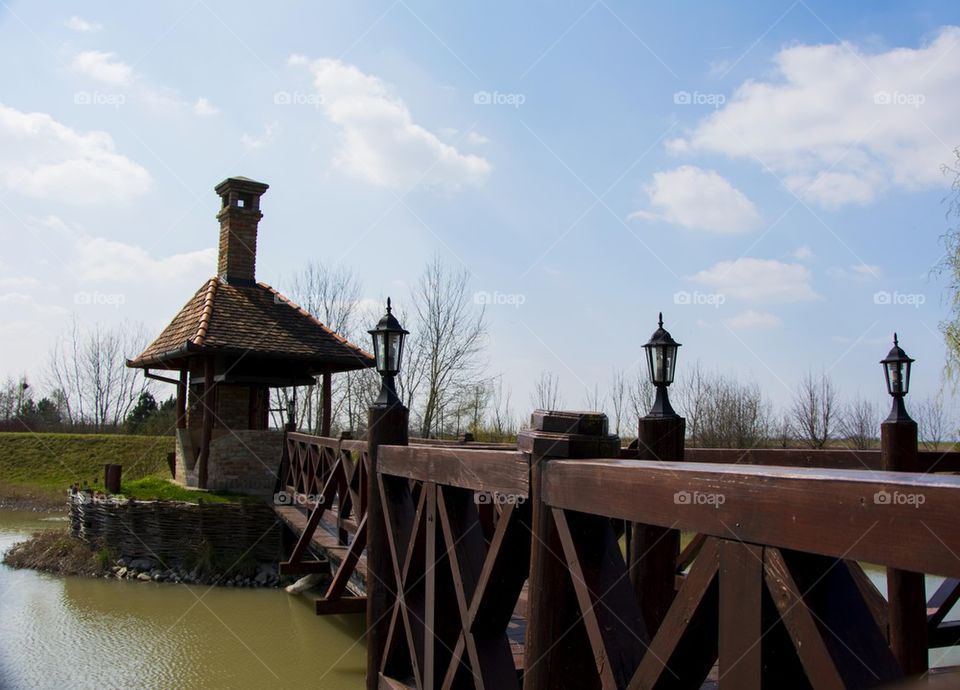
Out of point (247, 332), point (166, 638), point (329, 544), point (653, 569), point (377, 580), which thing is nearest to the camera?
point (377, 580)

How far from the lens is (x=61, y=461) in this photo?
2972cm

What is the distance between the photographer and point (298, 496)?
1179cm

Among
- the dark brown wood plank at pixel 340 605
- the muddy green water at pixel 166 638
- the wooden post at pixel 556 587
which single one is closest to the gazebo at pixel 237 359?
the muddy green water at pixel 166 638

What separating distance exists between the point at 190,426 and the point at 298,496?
524 cm

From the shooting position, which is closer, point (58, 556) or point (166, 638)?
point (166, 638)

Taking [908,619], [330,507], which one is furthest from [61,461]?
[908,619]

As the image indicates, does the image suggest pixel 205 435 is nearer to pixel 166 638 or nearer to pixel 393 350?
pixel 166 638

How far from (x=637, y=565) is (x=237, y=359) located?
1266 cm

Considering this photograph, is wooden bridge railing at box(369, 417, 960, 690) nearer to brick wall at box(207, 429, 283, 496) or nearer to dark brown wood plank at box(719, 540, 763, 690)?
dark brown wood plank at box(719, 540, 763, 690)

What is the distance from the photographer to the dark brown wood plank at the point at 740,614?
1329mm

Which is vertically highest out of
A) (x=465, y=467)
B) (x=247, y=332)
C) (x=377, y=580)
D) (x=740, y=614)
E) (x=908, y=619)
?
(x=247, y=332)

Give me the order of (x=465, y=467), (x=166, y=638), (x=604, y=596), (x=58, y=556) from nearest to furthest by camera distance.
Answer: (x=604, y=596), (x=465, y=467), (x=166, y=638), (x=58, y=556)

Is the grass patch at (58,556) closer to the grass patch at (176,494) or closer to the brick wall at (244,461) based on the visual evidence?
the grass patch at (176,494)

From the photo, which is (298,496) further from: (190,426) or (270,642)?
(190,426)
